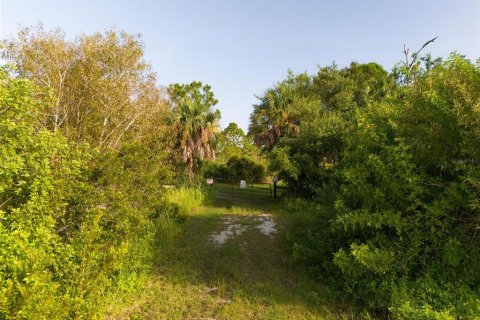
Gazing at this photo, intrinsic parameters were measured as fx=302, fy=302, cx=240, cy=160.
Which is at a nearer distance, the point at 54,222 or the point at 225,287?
the point at 54,222

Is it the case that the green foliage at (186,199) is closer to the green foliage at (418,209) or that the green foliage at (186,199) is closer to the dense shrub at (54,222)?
the dense shrub at (54,222)

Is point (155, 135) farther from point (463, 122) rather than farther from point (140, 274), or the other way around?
point (463, 122)

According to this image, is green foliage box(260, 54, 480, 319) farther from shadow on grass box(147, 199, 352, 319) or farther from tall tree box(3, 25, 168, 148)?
tall tree box(3, 25, 168, 148)

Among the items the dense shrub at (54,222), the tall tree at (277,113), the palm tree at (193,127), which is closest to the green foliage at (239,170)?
the palm tree at (193,127)

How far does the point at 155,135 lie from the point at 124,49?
381 centimetres

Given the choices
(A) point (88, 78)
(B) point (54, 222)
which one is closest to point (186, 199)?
(A) point (88, 78)

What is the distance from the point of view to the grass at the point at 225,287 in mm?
5562

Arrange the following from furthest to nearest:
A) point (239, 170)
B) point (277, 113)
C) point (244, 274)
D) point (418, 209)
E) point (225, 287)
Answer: point (239, 170) < point (277, 113) < point (244, 274) < point (225, 287) < point (418, 209)

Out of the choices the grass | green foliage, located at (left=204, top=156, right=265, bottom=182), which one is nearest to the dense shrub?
the grass

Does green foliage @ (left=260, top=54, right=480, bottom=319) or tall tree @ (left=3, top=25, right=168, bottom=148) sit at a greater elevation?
tall tree @ (left=3, top=25, right=168, bottom=148)

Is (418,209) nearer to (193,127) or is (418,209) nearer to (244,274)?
(244,274)

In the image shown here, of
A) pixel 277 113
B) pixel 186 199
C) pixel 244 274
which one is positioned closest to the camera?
pixel 244 274

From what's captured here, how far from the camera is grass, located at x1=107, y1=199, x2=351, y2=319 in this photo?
5.56 meters

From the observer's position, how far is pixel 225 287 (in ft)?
21.5
